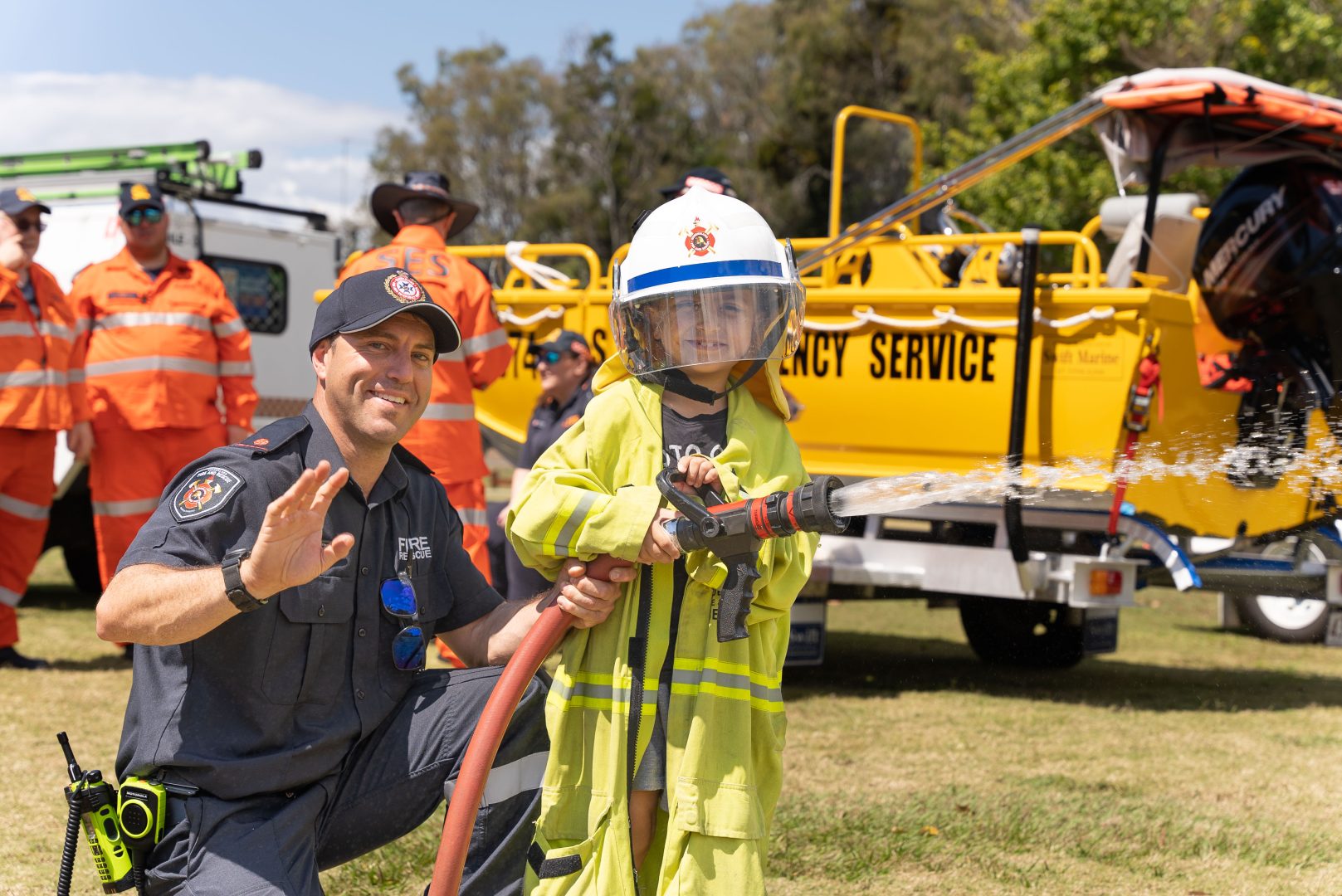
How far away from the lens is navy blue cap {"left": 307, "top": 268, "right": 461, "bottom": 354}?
279 centimetres

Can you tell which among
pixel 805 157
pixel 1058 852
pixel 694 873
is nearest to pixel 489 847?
pixel 694 873

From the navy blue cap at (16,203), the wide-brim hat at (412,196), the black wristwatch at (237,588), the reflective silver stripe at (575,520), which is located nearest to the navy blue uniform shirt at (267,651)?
the black wristwatch at (237,588)

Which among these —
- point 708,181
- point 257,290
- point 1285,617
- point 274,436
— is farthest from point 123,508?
point 1285,617

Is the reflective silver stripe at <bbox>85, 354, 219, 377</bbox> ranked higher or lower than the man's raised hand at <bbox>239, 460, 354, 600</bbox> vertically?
higher

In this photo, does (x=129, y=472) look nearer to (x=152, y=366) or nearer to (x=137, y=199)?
(x=152, y=366)

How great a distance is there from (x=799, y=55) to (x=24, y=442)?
33920 mm

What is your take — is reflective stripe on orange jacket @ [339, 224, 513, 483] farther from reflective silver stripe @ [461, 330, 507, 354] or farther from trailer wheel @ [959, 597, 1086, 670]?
trailer wheel @ [959, 597, 1086, 670]

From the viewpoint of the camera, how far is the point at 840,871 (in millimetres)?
4059

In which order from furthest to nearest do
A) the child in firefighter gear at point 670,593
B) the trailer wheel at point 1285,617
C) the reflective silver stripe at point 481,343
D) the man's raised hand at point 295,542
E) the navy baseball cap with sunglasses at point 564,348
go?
the trailer wheel at point 1285,617 → the navy baseball cap with sunglasses at point 564,348 → the reflective silver stripe at point 481,343 → the child in firefighter gear at point 670,593 → the man's raised hand at point 295,542

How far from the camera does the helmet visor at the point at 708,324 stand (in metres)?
2.88

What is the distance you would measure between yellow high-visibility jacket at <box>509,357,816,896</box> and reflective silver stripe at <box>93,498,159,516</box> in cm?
465

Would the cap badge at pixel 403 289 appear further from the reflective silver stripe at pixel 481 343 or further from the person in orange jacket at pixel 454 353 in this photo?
the reflective silver stripe at pixel 481 343

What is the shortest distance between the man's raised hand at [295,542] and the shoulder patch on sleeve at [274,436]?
0.38 metres

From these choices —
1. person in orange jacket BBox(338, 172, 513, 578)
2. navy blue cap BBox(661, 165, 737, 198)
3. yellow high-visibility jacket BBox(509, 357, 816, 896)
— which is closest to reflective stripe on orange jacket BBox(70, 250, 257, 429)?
person in orange jacket BBox(338, 172, 513, 578)
